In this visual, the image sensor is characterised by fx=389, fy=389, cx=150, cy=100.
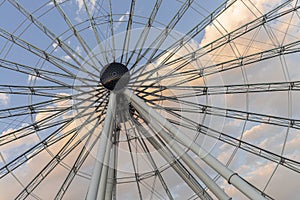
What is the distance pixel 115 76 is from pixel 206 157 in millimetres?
6599

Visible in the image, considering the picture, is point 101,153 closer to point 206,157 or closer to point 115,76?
point 206,157

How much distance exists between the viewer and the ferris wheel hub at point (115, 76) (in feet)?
62.7

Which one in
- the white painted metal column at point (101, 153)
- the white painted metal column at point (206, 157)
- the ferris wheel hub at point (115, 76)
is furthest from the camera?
the ferris wheel hub at point (115, 76)

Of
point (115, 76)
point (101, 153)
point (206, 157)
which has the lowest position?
point (101, 153)

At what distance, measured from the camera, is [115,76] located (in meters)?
19.2

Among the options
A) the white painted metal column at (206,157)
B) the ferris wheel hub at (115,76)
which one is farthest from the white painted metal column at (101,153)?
the white painted metal column at (206,157)

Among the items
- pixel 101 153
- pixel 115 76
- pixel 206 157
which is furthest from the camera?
pixel 115 76

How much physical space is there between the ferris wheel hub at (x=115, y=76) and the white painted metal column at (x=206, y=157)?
64cm

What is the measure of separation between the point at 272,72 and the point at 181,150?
11380mm

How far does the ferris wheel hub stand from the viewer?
19.1 meters

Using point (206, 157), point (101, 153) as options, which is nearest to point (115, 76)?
point (101, 153)

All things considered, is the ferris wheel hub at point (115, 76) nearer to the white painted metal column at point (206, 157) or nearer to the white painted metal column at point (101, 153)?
the white painted metal column at point (101, 153)

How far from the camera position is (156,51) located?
2258 centimetres

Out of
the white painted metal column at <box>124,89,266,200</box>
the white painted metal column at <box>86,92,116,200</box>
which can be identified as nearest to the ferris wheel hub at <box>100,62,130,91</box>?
the white painted metal column at <box>86,92,116,200</box>
